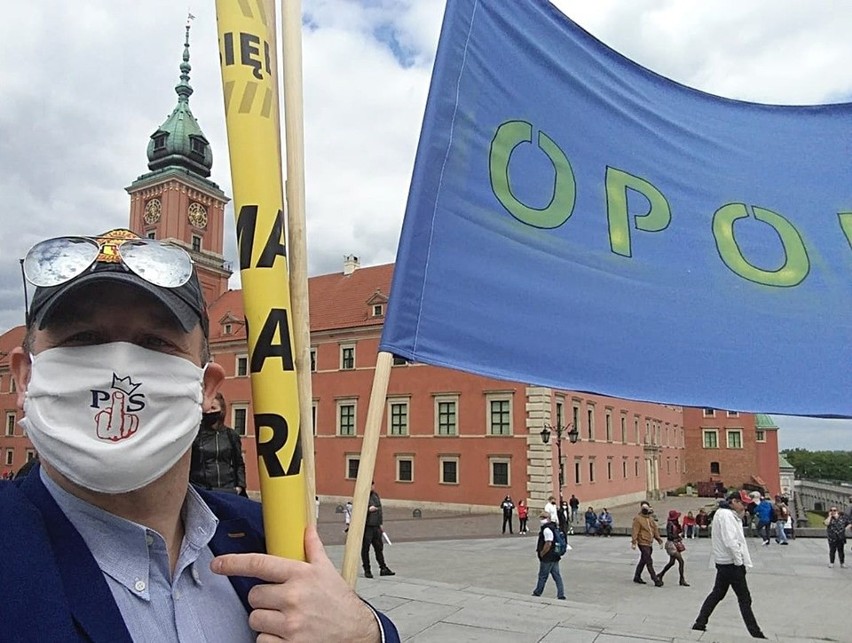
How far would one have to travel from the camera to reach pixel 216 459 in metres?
4.52

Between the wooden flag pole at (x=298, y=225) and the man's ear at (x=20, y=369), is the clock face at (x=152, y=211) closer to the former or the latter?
the wooden flag pole at (x=298, y=225)

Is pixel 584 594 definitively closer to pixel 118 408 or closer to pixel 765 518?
pixel 765 518

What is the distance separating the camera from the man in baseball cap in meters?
1.28

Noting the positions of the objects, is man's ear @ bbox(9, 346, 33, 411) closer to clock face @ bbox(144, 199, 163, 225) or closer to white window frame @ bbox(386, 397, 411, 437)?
white window frame @ bbox(386, 397, 411, 437)

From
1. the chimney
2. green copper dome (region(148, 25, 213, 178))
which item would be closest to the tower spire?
green copper dome (region(148, 25, 213, 178))

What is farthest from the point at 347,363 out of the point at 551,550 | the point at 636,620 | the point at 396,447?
the point at 636,620

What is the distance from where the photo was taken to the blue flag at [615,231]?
283 cm

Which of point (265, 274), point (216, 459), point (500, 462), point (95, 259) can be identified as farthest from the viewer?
point (500, 462)

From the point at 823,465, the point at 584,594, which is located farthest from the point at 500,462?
the point at 823,465

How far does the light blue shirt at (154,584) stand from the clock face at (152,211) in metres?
54.5

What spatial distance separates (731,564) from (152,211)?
2035 inches

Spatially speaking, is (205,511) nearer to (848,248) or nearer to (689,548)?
(848,248)

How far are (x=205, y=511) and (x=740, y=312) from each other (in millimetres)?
2667

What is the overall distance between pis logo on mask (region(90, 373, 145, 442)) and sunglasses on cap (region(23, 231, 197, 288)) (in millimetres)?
219
